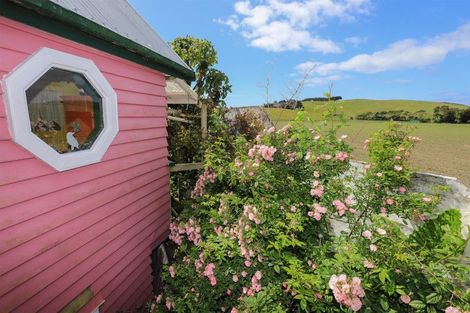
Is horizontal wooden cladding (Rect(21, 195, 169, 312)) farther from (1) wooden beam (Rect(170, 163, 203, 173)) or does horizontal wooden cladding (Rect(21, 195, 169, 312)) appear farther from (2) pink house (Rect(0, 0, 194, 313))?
(1) wooden beam (Rect(170, 163, 203, 173))

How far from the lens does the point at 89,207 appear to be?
3193mm

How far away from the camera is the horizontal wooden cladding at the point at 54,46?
85.4 inches

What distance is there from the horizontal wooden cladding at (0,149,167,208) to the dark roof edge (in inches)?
57.9

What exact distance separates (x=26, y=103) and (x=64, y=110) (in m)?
0.54

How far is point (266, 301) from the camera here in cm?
276

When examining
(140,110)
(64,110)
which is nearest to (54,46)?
(64,110)

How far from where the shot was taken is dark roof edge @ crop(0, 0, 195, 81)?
2074 millimetres

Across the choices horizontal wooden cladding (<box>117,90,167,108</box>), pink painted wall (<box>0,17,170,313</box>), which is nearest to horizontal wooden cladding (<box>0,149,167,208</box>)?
pink painted wall (<box>0,17,170,313</box>)

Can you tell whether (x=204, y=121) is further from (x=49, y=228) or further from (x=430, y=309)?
(x=430, y=309)

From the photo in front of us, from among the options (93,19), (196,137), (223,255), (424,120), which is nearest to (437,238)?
(223,255)

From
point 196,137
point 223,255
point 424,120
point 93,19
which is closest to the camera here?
point 93,19

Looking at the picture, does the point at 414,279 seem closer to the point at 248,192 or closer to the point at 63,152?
the point at 248,192

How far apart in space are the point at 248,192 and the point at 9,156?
3.11 m

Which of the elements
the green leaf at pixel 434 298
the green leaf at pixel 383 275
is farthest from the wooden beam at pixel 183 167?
the green leaf at pixel 434 298
